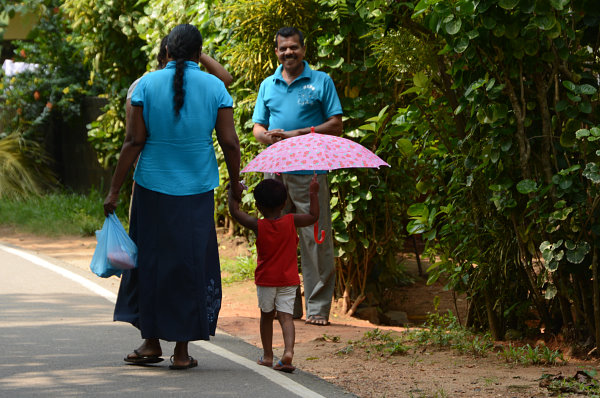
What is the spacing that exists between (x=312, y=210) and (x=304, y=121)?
1622 mm

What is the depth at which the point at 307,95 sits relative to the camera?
7.32 meters

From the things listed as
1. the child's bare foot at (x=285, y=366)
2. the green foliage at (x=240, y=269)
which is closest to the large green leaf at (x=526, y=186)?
the child's bare foot at (x=285, y=366)

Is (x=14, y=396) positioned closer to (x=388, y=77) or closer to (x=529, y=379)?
(x=529, y=379)

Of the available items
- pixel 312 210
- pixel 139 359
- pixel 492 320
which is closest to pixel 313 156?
pixel 312 210

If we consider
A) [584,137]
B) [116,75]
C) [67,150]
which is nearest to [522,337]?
[584,137]

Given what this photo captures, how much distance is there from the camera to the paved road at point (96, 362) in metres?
5.12

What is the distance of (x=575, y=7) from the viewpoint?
18.3 ft

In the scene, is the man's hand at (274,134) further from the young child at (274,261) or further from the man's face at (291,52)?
the young child at (274,261)

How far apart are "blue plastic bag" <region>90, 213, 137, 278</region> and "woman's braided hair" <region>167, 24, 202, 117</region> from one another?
76 centimetres

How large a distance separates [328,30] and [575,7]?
2838 millimetres

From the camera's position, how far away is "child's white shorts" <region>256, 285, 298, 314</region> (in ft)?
18.7

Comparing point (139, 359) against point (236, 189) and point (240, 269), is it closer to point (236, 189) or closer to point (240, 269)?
point (236, 189)

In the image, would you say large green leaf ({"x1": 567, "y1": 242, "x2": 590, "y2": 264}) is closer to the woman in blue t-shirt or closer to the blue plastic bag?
the woman in blue t-shirt

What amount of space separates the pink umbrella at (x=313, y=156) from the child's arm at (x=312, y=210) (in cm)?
11
